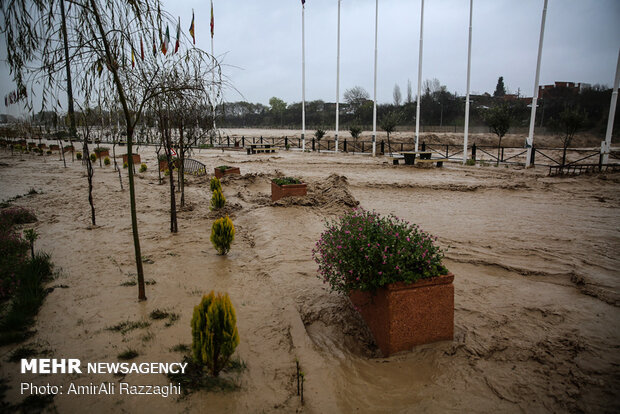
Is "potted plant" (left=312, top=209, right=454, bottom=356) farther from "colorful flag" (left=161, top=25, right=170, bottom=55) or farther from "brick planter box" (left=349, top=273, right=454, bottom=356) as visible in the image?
"colorful flag" (left=161, top=25, right=170, bottom=55)

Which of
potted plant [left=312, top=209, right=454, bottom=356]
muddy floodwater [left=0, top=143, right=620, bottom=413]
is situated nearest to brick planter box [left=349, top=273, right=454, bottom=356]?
potted plant [left=312, top=209, right=454, bottom=356]

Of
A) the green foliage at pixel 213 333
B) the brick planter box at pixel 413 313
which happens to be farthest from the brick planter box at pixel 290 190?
the green foliage at pixel 213 333

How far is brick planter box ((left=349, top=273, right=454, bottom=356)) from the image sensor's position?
3281 mm

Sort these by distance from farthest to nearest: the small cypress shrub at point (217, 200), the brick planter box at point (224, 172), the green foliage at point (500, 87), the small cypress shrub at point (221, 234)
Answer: the green foliage at point (500, 87) → the brick planter box at point (224, 172) → the small cypress shrub at point (217, 200) → the small cypress shrub at point (221, 234)

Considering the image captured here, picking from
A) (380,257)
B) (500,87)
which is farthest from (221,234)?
(500,87)

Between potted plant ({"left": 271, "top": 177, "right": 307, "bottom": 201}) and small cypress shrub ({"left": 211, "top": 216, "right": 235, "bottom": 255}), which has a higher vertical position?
potted plant ({"left": 271, "top": 177, "right": 307, "bottom": 201})

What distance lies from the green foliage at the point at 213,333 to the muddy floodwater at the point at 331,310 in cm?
27

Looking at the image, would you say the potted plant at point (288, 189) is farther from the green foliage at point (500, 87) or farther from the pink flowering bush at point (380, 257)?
the green foliage at point (500, 87)

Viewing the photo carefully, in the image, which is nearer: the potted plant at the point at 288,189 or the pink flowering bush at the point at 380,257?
the pink flowering bush at the point at 380,257

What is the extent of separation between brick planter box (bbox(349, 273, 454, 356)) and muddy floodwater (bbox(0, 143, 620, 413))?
13cm

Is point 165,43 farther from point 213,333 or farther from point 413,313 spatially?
point 413,313

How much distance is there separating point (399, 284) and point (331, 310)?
1345mm

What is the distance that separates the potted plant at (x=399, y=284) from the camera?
3281 mm

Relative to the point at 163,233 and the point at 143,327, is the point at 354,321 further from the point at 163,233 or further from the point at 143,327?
the point at 163,233
